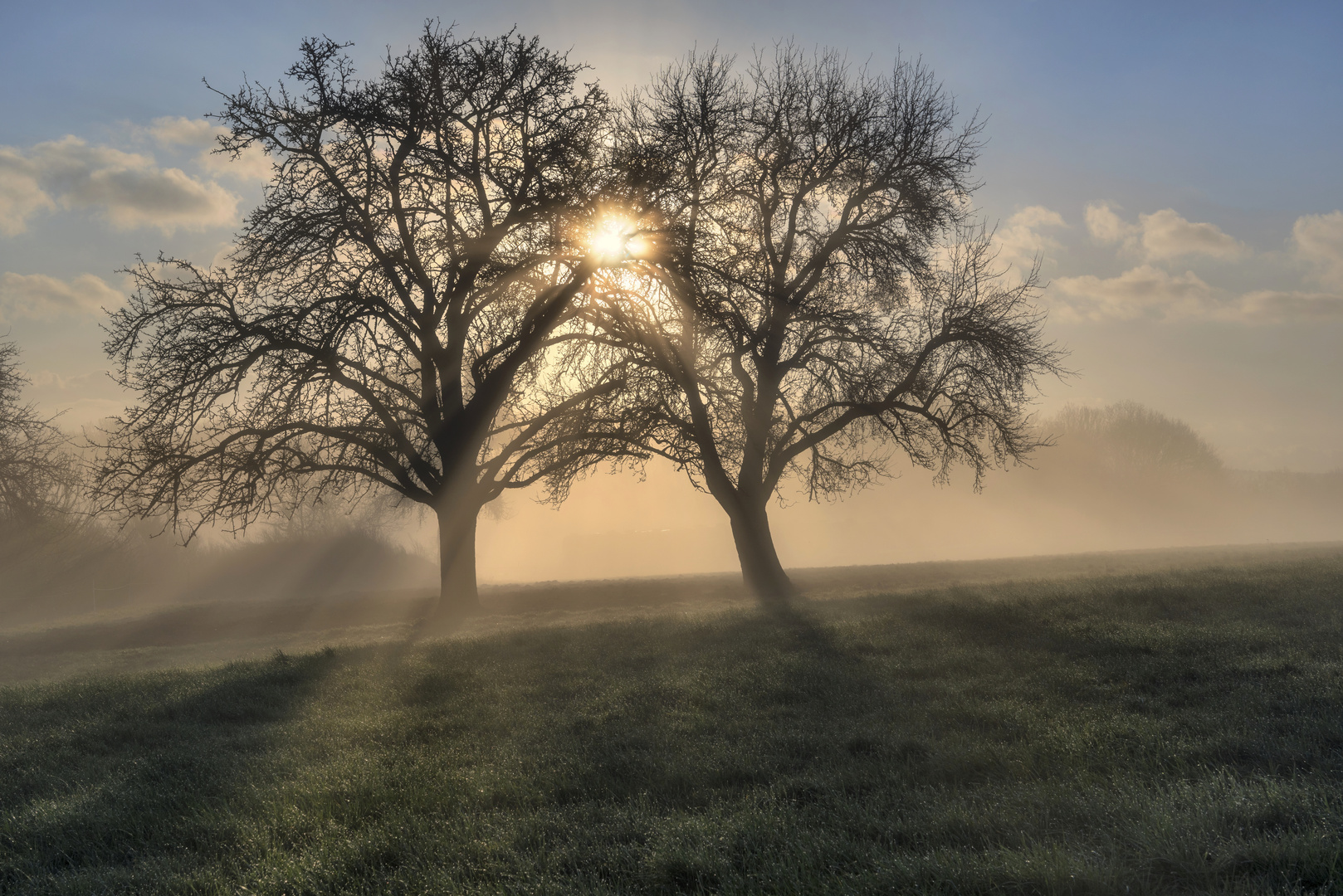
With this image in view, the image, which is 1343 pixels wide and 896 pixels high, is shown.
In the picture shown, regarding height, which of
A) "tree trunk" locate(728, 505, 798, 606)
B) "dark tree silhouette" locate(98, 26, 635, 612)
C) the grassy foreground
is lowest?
the grassy foreground

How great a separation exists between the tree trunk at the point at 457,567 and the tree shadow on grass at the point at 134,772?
25.2ft

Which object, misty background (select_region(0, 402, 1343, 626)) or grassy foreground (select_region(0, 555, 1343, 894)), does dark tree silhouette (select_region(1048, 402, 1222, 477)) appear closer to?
misty background (select_region(0, 402, 1343, 626))

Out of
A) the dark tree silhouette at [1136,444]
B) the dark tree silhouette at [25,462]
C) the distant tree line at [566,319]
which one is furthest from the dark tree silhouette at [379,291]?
the dark tree silhouette at [1136,444]

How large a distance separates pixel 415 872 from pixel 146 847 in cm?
218

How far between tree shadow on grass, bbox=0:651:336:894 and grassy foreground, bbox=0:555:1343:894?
3 cm

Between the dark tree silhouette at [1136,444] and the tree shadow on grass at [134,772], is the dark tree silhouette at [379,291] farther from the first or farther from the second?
the dark tree silhouette at [1136,444]

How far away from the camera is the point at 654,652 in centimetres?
1056

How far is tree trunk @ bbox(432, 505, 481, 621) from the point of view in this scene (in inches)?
738

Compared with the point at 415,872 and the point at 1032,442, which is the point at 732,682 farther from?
the point at 1032,442

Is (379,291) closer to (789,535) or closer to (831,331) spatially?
(831,331)

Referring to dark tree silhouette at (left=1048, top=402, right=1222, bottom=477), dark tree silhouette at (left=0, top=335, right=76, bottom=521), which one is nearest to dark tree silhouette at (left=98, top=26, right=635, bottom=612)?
dark tree silhouette at (left=0, top=335, right=76, bottom=521)

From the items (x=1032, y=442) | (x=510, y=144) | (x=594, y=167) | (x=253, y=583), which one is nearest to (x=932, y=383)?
(x=1032, y=442)

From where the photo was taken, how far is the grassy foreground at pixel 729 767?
4.05 meters

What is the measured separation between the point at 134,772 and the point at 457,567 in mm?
12450
